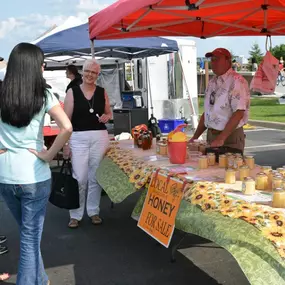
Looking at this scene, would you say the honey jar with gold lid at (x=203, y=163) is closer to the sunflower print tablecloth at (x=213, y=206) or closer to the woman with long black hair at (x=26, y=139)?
the sunflower print tablecloth at (x=213, y=206)

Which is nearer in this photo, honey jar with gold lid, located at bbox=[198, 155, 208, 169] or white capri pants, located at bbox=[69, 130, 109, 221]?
honey jar with gold lid, located at bbox=[198, 155, 208, 169]

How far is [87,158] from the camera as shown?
4195 mm

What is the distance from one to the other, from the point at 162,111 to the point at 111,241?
28.4ft

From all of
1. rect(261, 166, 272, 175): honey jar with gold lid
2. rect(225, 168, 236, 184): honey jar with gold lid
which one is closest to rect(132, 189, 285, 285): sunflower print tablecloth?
rect(225, 168, 236, 184): honey jar with gold lid

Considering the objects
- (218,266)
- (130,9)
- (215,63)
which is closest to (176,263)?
(218,266)

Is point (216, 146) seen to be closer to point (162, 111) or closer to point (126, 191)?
point (126, 191)

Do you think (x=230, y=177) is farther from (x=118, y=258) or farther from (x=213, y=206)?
(x=118, y=258)

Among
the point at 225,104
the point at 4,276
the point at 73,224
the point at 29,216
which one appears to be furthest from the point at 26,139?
the point at 73,224

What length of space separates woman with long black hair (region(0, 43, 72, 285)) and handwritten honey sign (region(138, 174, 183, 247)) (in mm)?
887

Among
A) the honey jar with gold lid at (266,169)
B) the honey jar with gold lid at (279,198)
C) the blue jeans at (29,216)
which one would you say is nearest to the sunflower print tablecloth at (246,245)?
the honey jar with gold lid at (279,198)

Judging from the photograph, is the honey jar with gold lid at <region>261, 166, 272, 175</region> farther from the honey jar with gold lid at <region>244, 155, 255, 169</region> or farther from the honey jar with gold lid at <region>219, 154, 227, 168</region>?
the honey jar with gold lid at <region>219, 154, 227, 168</region>

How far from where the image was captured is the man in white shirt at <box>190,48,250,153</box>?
359cm

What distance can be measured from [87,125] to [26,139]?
168 cm

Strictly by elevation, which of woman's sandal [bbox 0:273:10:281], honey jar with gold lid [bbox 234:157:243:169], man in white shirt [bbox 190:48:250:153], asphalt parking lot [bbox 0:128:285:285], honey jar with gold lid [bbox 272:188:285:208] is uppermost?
man in white shirt [bbox 190:48:250:153]
